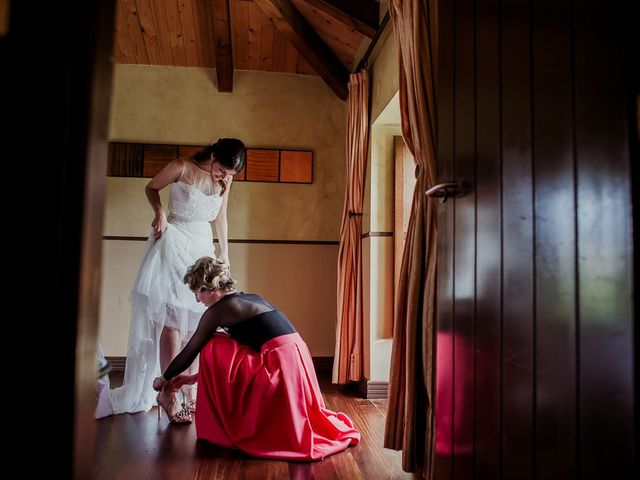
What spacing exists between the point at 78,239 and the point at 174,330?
2.40 meters

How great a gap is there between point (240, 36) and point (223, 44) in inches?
12.0

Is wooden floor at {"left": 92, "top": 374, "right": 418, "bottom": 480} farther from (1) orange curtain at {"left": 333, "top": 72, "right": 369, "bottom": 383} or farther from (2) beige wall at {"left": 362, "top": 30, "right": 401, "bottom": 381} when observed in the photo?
(1) orange curtain at {"left": 333, "top": 72, "right": 369, "bottom": 383}

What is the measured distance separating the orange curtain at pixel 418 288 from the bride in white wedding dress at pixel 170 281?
1.24 m

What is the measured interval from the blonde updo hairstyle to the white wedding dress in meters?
0.28

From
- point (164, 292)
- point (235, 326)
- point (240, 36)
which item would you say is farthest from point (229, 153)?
point (240, 36)

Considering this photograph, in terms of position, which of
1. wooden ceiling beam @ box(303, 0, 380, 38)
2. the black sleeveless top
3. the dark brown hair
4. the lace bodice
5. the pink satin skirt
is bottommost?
the pink satin skirt

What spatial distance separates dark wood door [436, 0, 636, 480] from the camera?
2.48ft

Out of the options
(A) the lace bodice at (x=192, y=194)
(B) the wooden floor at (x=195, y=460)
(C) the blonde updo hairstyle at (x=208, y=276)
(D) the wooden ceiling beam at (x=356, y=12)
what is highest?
(D) the wooden ceiling beam at (x=356, y=12)

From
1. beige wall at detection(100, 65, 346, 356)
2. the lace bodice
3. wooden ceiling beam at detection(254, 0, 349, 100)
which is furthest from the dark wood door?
beige wall at detection(100, 65, 346, 356)

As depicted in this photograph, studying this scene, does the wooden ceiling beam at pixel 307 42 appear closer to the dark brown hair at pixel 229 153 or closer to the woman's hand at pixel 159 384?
the dark brown hair at pixel 229 153

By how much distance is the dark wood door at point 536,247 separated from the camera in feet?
2.48

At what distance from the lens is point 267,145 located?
4477mm

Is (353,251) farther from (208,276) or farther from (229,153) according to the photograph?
(208,276)

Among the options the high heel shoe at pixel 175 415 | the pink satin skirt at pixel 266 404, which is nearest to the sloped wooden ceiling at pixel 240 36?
the pink satin skirt at pixel 266 404
